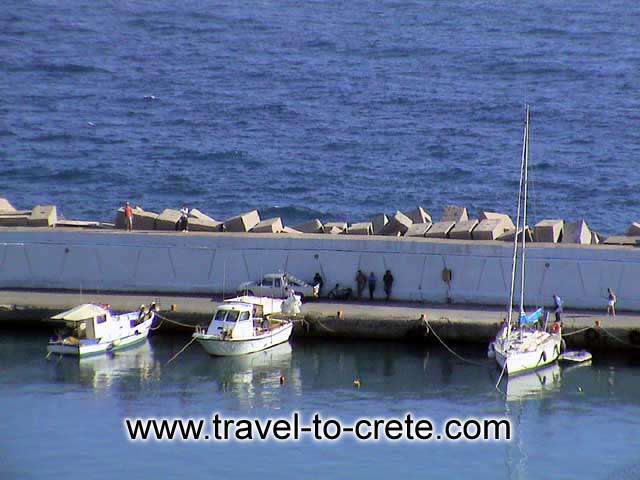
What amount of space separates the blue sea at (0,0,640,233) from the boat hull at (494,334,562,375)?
22.2 m

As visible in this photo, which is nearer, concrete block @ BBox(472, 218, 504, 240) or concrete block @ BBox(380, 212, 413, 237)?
concrete block @ BBox(472, 218, 504, 240)

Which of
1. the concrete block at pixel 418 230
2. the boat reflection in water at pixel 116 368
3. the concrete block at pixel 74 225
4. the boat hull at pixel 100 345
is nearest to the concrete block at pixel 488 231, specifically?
the concrete block at pixel 418 230

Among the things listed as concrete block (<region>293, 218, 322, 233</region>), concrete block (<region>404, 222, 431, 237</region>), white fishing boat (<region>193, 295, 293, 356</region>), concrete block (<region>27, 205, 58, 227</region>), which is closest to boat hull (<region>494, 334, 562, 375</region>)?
white fishing boat (<region>193, 295, 293, 356</region>)

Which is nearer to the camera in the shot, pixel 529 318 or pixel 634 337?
pixel 529 318

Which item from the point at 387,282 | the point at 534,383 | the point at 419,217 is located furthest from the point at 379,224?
the point at 534,383

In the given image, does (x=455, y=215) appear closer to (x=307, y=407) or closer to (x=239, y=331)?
(x=239, y=331)

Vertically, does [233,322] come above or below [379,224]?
below

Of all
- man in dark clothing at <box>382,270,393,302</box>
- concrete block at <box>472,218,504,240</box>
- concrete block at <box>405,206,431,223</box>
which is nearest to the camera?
man in dark clothing at <box>382,270,393,302</box>

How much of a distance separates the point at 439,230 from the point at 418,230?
2.95ft

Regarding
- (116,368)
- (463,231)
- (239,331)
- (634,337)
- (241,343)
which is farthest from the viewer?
(463,231)

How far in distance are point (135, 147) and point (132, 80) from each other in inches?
557

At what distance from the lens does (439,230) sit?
52.9m

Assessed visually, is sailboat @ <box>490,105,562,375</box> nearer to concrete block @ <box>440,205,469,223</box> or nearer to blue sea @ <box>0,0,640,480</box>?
blue sea @ <box>0,0,640,480</box>

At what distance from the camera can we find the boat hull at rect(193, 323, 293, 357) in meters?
48.3
